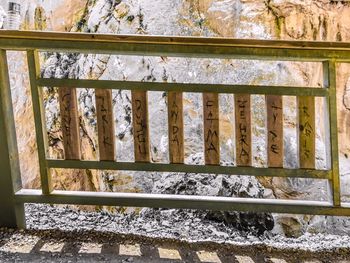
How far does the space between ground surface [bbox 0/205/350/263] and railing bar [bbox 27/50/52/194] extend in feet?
0.99

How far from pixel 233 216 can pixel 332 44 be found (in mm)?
1523

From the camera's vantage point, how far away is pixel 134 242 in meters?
2.24

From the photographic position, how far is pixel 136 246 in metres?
2.20

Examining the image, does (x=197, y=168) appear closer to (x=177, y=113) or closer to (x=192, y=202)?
(x=192, y=202)

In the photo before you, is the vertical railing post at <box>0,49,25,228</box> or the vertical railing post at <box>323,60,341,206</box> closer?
the vertical railing post at <box>323,60,341,206</box>

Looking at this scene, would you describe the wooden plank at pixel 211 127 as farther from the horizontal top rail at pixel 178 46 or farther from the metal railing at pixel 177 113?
the horizontal top rail at pixel 178 46

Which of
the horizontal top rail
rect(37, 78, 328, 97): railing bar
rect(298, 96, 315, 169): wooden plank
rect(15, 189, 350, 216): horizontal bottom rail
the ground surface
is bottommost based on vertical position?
the ground surface

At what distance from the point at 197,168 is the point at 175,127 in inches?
9.7

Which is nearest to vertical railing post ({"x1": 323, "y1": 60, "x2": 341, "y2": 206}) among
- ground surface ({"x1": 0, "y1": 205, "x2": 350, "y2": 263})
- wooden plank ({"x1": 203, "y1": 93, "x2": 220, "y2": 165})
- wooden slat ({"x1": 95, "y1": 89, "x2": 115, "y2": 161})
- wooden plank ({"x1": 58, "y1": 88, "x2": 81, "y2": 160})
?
ground surface ({"x1": 0, "y1": 205, "x2": 350, "y2": 263})

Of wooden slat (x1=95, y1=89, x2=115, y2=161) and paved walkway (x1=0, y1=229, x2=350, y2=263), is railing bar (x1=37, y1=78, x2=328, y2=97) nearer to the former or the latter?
wooden slat (x1=95, y1=89, x2=115, y2=161)

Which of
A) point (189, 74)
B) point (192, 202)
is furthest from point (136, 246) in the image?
point (189, 74)

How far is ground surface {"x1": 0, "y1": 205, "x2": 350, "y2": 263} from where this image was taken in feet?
6.86

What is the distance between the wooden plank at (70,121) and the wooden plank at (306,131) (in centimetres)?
117

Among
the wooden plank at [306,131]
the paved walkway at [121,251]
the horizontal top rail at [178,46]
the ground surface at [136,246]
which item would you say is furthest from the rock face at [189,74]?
the horizontal top rail at [178,46]
